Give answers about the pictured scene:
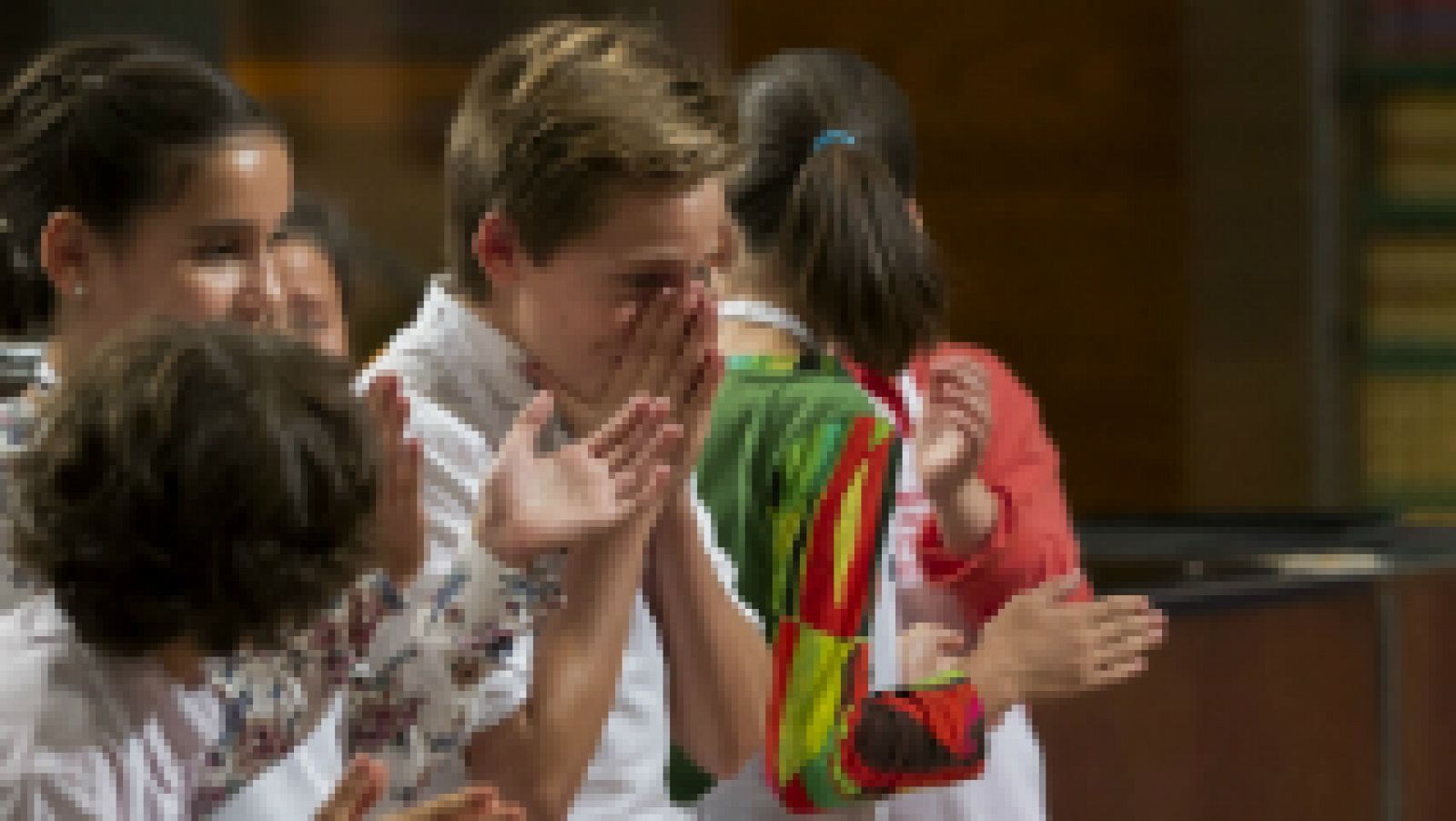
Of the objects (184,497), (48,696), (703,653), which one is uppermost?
(184,497)

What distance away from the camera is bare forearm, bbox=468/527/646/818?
5.55 feet

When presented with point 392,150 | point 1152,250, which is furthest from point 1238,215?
point 392,150

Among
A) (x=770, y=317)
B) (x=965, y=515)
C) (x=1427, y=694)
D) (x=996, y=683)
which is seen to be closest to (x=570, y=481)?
(x=770, y=317)

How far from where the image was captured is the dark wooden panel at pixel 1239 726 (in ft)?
9.30

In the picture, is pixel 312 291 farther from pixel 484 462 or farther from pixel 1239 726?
pixel 1239 726

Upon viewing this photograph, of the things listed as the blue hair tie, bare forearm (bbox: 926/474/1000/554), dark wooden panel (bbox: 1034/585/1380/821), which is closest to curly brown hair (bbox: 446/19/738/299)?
the blue hair tie

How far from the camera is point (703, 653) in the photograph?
1.85 m

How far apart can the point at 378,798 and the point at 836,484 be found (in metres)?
0.71

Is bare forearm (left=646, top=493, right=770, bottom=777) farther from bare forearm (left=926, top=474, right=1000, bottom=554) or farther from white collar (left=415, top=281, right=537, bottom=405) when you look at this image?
bare forearm (left=926, top=474, right=1000, bottom=554)

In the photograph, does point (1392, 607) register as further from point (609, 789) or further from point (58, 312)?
Result: point (58, 312)

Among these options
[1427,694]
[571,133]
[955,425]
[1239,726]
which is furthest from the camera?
[1427,694]

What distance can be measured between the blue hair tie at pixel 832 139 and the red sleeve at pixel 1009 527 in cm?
41

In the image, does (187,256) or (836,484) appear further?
(836,484)

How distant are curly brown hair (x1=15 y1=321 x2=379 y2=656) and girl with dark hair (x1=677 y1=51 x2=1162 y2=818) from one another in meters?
0.64
